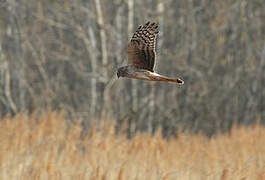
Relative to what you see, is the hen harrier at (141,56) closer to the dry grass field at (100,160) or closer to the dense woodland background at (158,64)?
the dry grass field at (100,160)

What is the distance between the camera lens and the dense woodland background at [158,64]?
8759 mm

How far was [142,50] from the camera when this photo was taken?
410 cm

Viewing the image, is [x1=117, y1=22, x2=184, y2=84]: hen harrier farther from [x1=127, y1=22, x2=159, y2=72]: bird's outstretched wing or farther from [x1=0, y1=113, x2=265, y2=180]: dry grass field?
[x1=0, y1=113, x2=265, y2=180]: dry grass field

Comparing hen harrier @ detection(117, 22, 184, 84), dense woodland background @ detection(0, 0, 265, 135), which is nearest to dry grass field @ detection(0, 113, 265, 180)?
hen harrier @ detection(117, 22, 184, 84)

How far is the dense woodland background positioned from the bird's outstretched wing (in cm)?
406

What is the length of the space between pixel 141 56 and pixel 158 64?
5.55 meters

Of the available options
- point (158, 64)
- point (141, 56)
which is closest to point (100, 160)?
point (141, 56)

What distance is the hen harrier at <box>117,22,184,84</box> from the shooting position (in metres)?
3.95

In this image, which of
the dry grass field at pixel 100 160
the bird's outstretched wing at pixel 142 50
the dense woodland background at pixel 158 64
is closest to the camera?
the dry grass field at pixel 100 160

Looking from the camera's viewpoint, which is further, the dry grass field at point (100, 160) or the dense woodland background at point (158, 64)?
the dense woodland background at point (158, 64)

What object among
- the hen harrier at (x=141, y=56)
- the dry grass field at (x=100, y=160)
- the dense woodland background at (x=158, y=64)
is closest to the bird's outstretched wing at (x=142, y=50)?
the hen harrier at (x=141, y=56)

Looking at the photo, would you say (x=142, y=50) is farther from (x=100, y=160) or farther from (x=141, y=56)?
(x=100, y=160)

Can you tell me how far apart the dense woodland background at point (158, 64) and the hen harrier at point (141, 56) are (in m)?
4.06

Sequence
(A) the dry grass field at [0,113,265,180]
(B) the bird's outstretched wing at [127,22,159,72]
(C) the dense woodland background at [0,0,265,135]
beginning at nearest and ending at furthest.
→ (A) the dry grass field at [0,113,265,180] < (B) the bird's outstretched wing at [127,22,159,72] < (C) the dense woodland background at [0,0,265,135]
